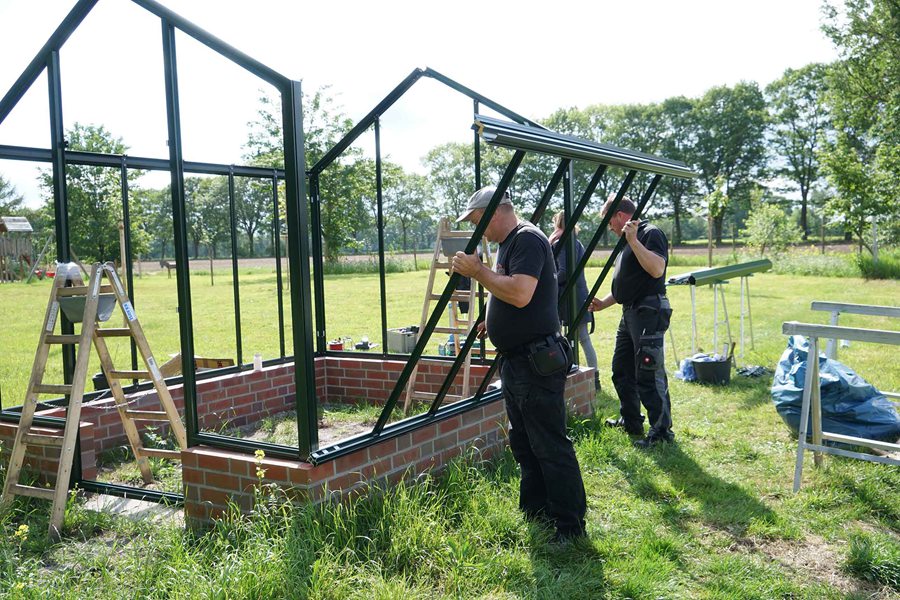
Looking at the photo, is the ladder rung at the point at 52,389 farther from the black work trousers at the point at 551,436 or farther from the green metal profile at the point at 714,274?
the green metal profile at the point at 714,274

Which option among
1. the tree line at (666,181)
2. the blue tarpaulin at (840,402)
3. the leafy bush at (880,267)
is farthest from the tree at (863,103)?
the blue tarpaulin at (840,402)

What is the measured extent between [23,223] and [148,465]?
8.65m

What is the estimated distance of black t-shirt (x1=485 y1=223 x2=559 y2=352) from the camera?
10.8ft

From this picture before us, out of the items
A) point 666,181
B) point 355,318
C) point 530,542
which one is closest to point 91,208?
point 355,318

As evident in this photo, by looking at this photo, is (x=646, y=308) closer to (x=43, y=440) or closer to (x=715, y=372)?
(x=715, y=372)

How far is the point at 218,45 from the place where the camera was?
136 inches

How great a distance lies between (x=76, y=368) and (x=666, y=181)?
175 feet

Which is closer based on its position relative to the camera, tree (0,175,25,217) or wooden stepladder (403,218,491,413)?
wooden stepladder (403,218,491,413)

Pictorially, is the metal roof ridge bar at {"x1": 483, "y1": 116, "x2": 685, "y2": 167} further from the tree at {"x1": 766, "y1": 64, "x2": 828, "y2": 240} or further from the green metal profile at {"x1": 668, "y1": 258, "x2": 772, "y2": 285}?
the tree at {"x1": 766, "y1": 64, "x2": 828, "y2": 240}

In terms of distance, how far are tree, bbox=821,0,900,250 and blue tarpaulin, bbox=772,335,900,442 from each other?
16.4 meters

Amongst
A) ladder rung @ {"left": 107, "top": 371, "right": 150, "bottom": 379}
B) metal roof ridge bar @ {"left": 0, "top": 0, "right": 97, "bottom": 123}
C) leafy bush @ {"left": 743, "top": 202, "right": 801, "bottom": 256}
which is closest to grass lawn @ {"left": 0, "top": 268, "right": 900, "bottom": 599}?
ladder rung @ {"left": 107, "top": 371, "right": 150, "bottom": 379}

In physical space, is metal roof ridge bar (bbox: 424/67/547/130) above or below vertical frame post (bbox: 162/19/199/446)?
above

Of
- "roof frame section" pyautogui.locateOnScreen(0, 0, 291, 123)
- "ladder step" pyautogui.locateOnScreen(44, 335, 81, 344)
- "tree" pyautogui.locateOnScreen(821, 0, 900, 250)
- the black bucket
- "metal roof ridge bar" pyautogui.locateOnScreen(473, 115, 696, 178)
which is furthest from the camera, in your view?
"tree" pyautogui.locateOnScreen(821, 0, 900, 250)

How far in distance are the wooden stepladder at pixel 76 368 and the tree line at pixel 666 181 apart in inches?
81.1
